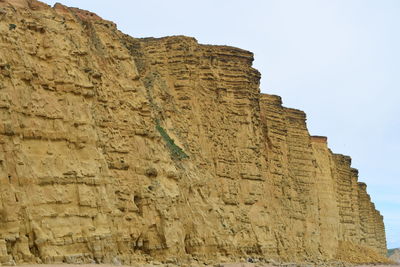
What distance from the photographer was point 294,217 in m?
53.2

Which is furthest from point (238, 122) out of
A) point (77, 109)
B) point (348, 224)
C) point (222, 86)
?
point (348, 224)

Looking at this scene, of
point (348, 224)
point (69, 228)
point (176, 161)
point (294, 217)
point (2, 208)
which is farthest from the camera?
point (348, 224)

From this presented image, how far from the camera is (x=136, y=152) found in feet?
110

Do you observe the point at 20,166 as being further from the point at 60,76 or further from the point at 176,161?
the point at 176,161

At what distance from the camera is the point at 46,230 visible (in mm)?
25859

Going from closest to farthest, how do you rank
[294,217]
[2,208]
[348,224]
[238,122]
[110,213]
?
[2,208], [110,213], [238,122], [294,217], [348,224]

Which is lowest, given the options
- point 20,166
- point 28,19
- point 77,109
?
point 20,166

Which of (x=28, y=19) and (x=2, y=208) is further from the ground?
(x=28, y=19)

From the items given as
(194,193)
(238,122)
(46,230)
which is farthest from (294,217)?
(46,230)

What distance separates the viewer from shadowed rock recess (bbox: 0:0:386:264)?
26.6 metres

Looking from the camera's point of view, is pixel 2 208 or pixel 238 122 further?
pixel 238 122

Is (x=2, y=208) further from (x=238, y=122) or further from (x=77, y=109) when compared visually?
(x=238, y=122)

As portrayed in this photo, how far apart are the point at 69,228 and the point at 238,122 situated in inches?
829

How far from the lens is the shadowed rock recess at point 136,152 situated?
26.6 metres
